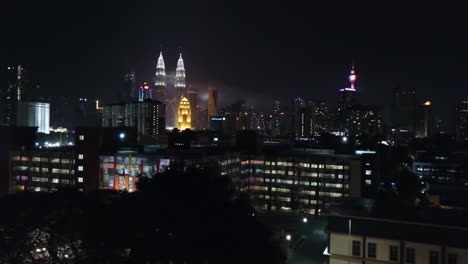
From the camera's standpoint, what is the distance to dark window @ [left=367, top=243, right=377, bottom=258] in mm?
9508

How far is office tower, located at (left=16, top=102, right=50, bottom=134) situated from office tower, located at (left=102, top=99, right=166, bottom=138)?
10096 millimetres

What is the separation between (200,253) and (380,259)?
4.45 metres

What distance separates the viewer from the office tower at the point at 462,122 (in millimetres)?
67762

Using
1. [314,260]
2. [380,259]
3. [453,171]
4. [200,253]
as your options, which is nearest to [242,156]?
[453,171]

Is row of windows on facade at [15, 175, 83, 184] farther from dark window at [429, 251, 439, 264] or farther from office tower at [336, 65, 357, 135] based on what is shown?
office tower at [336, 65, 357, 135]

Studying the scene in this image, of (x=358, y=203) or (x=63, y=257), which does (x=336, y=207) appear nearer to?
(x=358, y=203)

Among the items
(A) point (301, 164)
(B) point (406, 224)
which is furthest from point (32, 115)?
(B) point (406, 224)

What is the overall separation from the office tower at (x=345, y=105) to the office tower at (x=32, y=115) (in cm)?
4773

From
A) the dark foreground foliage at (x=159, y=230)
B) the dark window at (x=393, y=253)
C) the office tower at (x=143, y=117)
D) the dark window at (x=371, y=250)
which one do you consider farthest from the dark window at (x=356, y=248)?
the office tower at (x=143, y=117)

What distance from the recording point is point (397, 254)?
929cm

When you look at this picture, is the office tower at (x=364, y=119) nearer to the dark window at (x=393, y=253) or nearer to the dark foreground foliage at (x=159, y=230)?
the dark window at (x=393, y=253)

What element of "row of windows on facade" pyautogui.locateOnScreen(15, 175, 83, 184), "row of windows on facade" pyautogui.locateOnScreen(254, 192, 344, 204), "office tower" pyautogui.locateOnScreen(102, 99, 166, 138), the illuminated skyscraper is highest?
the illuminated skyscraper

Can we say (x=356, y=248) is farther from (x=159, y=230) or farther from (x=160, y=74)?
(x=160, y=74)

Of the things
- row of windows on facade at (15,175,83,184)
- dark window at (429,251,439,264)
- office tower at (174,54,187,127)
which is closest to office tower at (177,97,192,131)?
office tower at (174,54,187,127)
